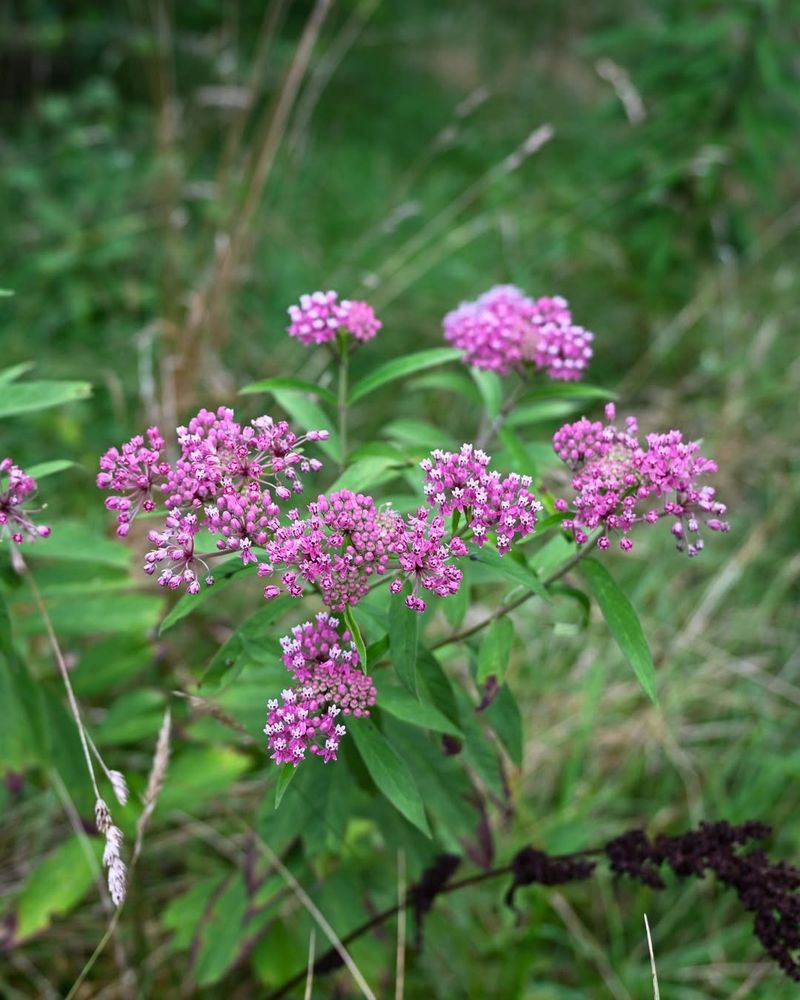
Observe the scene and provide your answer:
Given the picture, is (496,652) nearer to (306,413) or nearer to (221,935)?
(306,413)

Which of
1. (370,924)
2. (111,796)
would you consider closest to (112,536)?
(111,796)

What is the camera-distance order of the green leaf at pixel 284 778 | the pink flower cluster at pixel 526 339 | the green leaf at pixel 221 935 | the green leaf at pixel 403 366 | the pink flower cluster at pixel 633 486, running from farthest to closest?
the green leaf at pixel 221 935, the pink flower cluster at pixel 526 339, the green leaf at pixel 403 366, the pink flower cluster at pixel 633 486, the green leaf at pixel 284 778

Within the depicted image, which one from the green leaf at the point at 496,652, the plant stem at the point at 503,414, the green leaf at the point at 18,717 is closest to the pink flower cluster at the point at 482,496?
the green leaf at the point at 496,652

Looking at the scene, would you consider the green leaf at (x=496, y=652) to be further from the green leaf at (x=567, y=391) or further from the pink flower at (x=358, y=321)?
the pink flower at (x=358, y=321)

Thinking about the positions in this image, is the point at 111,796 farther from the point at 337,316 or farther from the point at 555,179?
the point at 555,179

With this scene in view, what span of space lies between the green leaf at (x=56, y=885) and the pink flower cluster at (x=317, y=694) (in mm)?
1174

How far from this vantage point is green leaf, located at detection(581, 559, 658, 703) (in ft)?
5.61

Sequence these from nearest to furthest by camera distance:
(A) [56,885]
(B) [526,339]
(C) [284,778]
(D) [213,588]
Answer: (C) [284,778], (D) [213,588], (B) [526,339], (A) [56,885]

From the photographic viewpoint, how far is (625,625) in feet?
5.79

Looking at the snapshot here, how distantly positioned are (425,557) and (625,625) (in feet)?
1.32

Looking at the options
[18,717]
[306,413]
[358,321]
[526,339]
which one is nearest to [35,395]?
[306,413]

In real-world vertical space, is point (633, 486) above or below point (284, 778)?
above

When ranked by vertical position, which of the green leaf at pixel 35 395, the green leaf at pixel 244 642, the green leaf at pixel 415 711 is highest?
the green leaf at pixel 35 395

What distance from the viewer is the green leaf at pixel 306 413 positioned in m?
2.19
